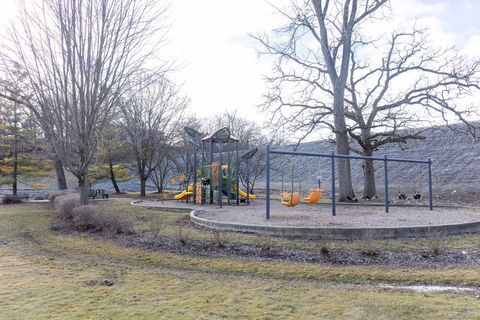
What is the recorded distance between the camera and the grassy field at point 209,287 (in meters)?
4.17

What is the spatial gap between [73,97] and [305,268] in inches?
398

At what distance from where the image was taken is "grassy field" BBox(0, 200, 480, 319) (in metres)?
4.17

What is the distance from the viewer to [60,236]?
10.1m

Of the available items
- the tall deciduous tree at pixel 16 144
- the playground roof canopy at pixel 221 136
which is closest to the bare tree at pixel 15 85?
the tall deciduous tree at pixel 16 144

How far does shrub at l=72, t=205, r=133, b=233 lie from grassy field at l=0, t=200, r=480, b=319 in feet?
4.87

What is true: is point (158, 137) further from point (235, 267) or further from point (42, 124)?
point (235, 267)

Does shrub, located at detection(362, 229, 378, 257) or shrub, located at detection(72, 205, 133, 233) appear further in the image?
shrub, located at detection(72, 205, 133, 233)

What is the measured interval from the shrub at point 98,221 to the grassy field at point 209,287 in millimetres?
1484

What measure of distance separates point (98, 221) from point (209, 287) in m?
6.11

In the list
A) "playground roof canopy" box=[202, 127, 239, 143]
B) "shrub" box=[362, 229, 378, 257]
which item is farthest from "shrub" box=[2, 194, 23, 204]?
"shrub" box=[362, 229, 378, 257]

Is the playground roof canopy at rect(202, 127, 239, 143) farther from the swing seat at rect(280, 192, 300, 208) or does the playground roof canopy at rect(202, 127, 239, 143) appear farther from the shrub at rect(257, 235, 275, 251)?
the shrub at rect(257, 235, 275, 251)

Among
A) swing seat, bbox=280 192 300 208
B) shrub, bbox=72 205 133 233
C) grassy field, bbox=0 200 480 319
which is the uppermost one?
swing seat, bbox=280 192 300 208

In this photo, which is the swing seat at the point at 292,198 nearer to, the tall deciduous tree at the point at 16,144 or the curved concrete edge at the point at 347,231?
the curved concrete edge at the point at 347,231

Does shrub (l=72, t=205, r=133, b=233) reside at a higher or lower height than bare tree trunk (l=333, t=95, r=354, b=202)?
lower
